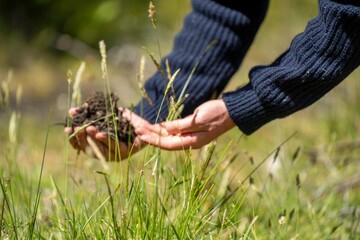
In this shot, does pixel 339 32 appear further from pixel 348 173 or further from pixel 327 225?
pixel 348 173

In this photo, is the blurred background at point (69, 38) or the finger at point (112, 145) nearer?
the finger at point (112, 145)

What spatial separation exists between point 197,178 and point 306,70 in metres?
0.39

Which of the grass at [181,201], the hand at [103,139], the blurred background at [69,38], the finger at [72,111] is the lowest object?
the grass at [181,201]

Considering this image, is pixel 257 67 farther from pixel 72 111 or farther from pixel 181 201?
pixel 72 111

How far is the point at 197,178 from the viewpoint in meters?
1.50

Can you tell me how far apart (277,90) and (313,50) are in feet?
0.44

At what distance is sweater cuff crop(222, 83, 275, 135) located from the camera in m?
1.69

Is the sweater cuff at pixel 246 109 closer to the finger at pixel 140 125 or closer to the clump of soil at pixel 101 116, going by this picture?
the finger at pixel 140 125

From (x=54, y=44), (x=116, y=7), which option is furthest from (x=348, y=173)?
(x=116, y=7)

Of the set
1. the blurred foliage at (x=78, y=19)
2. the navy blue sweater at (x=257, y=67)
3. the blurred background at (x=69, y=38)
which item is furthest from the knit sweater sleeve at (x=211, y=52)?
the blurred foliage at (x=78, y=19)

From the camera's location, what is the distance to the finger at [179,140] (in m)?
1.69

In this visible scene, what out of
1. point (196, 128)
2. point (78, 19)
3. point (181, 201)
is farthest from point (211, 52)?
point (78, 19)

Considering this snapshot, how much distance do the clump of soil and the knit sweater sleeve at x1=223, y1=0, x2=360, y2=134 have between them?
0.32 m

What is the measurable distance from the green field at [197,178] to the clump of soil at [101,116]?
0.08 m
